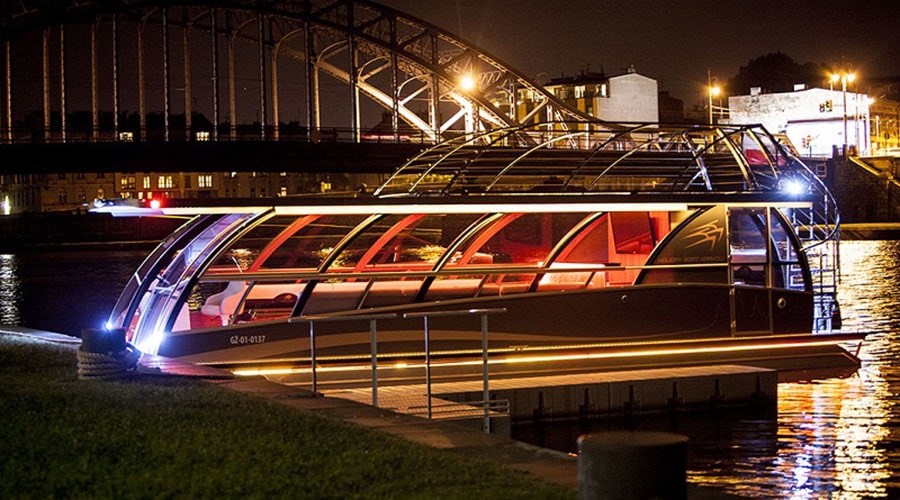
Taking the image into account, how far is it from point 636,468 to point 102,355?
8.01 metres

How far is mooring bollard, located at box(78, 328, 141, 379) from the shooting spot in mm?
13727

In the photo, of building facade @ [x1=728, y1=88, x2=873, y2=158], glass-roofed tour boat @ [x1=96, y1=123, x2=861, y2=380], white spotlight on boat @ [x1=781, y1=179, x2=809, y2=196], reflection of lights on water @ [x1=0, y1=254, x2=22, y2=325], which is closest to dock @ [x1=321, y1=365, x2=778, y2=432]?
glass-roofed tour boat @ [x1=96, y1=123, x2=861, y2=380]

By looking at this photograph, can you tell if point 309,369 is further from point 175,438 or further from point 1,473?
point 1,473

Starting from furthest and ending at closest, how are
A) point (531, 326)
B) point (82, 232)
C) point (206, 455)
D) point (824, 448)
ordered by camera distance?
1. point (82, 232)
2. point (531, 326)
3. point (824, 448)
4. point (206, 455)

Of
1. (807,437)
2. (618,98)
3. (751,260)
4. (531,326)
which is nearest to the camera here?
(807,437)

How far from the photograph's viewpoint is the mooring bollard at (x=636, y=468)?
7.21 meters

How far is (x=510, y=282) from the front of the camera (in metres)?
19.3

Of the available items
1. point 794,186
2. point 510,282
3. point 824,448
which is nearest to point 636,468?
point 824,448

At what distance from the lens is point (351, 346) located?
18.2 meters

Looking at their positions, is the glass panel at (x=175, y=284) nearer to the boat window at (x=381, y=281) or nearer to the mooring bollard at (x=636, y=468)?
the boat window at (x=381, y=281)

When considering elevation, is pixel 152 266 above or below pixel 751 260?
above

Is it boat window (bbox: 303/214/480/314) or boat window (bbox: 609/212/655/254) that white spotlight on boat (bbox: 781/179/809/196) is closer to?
boat window (bbox: 609/212/655/254)

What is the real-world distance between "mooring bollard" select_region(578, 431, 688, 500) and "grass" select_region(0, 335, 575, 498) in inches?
52.4

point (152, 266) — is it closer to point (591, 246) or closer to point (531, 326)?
point (531, 326)
